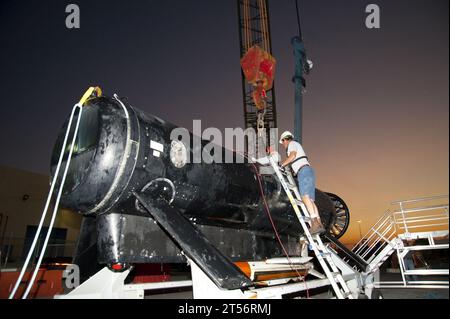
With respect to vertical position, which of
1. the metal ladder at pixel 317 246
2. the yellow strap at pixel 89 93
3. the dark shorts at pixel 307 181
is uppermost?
the yellow strap at pixel 89 93

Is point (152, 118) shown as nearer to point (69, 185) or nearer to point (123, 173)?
point (123, 173)

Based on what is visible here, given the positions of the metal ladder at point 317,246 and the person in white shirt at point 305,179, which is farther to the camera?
the person in white shirt at point 305,179

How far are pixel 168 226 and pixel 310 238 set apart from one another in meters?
2.68

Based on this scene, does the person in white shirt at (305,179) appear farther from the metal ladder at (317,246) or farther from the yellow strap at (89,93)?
the yellow strap at (89,93)

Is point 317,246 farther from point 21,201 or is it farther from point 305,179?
point 21,201

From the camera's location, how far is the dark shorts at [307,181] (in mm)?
5809

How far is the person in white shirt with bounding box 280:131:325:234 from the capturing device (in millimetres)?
5438

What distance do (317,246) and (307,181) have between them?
1278 millimetres

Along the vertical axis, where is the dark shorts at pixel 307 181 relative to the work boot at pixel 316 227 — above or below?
above

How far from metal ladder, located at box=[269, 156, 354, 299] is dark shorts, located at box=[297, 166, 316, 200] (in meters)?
0.16

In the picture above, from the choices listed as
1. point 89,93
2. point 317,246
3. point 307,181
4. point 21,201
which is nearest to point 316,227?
point 317,246

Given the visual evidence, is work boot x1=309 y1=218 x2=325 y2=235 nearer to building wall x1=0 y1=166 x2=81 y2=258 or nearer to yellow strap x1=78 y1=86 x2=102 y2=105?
yellow strap x1=78 y1=86 x2=102 y2=105

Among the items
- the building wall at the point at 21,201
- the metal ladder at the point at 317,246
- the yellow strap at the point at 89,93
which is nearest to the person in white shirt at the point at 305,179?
the metal ladder at the point at 317,246

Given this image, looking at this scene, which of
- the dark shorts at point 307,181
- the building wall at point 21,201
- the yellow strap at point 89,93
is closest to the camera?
the yellow strap at point 89,93
